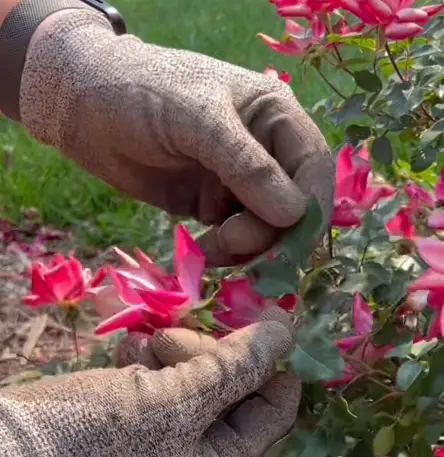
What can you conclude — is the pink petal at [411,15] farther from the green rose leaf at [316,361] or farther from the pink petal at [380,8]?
the green rose leaf at [316,361]

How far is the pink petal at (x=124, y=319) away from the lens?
1.04 m

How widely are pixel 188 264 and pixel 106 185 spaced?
2.04 metres

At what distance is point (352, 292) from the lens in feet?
3.50

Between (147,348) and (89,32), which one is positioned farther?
(89,32)

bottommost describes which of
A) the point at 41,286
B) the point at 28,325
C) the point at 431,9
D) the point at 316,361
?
the point at 28,325

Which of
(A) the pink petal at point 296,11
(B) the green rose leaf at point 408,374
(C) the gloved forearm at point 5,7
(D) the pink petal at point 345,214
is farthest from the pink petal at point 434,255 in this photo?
(C) the gloved forearm at point 5,7

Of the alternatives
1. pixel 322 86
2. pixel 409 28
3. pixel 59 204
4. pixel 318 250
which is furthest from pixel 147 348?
pixel 322 86

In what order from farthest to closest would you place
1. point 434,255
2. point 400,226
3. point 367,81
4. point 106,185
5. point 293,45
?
point 106,185, point 293,45, point 367,81, point 400,226, point 434,255

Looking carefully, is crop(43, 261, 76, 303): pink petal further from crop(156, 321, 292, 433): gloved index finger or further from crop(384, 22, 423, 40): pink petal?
crop(384, 22, 423, 40): pink petal

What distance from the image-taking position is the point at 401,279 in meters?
1.07

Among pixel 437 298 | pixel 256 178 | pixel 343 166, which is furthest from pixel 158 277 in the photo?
pixel 437 298

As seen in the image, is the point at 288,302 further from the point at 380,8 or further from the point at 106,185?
the point at 106,185

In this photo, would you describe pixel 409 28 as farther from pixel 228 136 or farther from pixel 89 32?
pixel 89 32

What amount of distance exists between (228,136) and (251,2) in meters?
4.08
